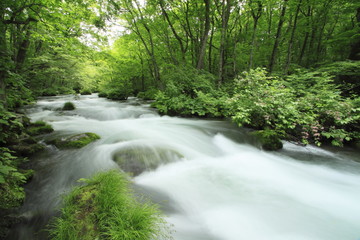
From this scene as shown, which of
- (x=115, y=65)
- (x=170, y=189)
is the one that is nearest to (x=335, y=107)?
(x=170, y=189)

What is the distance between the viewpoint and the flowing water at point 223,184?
7.13ft

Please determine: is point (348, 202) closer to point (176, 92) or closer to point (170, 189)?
A: point (170, 189)

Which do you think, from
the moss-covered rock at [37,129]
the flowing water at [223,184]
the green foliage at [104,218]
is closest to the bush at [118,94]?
the moss-covered rock at [37,129]

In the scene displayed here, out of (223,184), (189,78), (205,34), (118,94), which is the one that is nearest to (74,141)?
(223,184)

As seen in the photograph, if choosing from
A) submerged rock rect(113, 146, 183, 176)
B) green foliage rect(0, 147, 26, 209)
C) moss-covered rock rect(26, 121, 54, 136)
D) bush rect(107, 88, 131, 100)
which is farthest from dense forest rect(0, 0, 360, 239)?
bush rect(107, 88, 131, 100)

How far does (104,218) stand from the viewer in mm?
1746

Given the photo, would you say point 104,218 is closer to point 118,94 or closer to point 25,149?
point 25,149

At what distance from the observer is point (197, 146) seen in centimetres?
484

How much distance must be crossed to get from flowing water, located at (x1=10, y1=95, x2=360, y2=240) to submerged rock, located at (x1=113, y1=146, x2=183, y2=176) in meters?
0.02

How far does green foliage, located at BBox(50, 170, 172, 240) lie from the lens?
156 cm

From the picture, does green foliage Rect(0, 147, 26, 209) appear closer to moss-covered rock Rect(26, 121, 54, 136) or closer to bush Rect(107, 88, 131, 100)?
moss-covered rock Rect(26, 121, 54, 136)

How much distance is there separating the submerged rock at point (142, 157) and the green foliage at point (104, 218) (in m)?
1.12

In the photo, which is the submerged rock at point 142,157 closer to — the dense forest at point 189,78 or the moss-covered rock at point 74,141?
the moss-covered rock at point 74,141

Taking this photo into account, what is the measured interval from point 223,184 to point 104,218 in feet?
7.39
